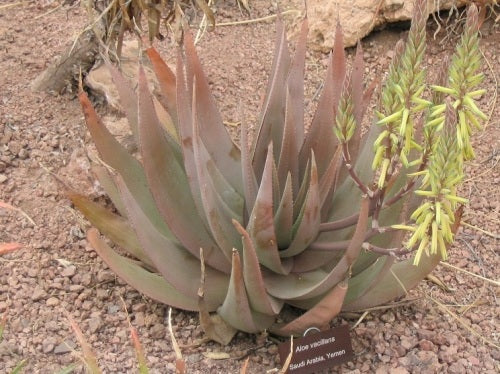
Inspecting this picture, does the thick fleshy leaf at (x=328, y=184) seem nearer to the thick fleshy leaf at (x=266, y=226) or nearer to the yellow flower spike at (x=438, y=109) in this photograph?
the thick fleshy leaf at (x=266, y=226)

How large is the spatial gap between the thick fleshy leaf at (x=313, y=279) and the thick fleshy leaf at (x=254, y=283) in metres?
0.04

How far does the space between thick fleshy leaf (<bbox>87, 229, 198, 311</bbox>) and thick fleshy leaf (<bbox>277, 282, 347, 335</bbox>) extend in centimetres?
23

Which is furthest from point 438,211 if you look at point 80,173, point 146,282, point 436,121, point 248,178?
point 80,173

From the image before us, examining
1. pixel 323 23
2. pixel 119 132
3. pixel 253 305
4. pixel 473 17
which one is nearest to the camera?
pixel 473 17

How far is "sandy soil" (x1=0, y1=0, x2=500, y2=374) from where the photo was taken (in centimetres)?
183

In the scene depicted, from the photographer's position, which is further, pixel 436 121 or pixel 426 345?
pixel 426 345

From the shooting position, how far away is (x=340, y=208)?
185 cm

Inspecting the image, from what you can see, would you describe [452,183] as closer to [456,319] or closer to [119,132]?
[456,319]

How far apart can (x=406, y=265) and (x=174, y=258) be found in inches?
20.5

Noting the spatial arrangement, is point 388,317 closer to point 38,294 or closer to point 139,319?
point 139,319

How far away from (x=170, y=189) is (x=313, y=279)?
0.38 metres

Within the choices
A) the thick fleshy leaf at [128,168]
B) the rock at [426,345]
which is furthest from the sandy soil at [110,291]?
the thick fleshy leaf at [128,168]

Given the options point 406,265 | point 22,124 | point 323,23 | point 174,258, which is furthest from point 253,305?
point 323,23

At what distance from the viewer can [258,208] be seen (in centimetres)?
159
